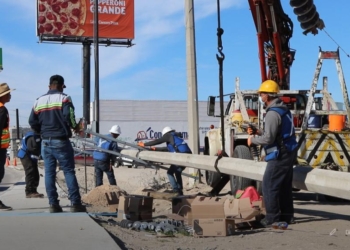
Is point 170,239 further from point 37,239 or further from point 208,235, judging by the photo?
point 37,239

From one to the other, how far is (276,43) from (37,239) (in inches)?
375

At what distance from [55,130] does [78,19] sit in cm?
4843

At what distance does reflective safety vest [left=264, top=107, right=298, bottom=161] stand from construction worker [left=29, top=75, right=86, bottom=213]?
2.54 metres

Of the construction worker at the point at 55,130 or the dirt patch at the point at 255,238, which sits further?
the construction worker at the point at 55,130

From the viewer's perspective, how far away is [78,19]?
55.4 meters

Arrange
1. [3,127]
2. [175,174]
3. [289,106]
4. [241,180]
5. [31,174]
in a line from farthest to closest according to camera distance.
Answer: [289,106], [175,174], [241,180], [31,174], [3,127]

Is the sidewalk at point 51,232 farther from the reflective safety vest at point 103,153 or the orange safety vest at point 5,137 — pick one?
the reflective safety vest at point 103,153

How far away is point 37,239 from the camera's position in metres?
6.51

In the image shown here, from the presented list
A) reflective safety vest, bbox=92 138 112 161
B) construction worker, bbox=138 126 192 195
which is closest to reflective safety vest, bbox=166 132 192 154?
construction worker, bbox=138 126 192 195

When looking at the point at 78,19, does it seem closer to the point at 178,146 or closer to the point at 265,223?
the point at 178,146

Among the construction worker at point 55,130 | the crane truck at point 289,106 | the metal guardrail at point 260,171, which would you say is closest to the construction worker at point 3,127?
the construction worker at point 55,130

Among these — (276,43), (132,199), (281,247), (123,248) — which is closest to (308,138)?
(276,43)

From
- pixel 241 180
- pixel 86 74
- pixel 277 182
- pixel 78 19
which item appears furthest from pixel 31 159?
pixel 78 19

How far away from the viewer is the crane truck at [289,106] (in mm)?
12711
